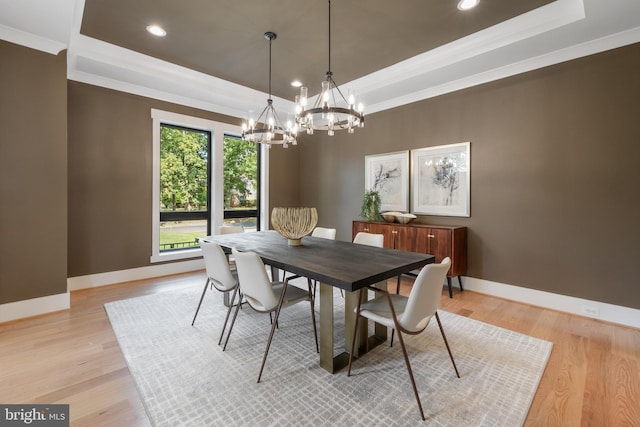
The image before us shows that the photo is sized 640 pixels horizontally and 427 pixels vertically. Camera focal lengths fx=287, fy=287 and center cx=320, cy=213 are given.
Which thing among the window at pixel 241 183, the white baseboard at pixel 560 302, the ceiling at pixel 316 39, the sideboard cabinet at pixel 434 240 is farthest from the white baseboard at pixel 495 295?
the ceiling at pixel 316 39

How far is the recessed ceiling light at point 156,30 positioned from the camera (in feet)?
9.45

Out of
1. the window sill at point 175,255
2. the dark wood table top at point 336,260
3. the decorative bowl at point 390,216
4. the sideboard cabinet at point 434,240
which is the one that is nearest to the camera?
the dark wood table top at point 336,260

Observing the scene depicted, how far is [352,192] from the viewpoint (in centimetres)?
518

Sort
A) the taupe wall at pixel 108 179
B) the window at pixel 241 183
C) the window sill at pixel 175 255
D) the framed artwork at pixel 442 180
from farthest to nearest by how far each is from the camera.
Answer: the window at pixel 241 183
the window sill at pixel 175 255
the framed artwork at pixel 442 180
the taupe wall at pixel 108 179

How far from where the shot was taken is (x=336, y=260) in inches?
83.8

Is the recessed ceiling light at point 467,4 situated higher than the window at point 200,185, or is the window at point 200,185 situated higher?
the recessed ceiling light at point 467,4

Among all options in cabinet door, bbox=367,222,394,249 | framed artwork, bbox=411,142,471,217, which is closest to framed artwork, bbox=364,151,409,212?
framed artwork, bbox=411,142,471,217

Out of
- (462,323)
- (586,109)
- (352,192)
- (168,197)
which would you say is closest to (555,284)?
(462,323)

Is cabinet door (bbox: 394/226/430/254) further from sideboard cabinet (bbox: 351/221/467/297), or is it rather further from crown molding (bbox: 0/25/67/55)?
crown molding (bbox: 0/25/67/55)

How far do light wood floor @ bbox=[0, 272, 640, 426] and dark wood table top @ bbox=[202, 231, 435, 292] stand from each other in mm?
1076

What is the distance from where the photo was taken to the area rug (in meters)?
1.59

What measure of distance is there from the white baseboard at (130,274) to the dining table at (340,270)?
233 centimetres

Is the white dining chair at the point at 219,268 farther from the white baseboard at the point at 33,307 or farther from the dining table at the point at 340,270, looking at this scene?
the white baseboard at the point at 33,307

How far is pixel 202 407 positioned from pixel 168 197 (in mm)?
3653
